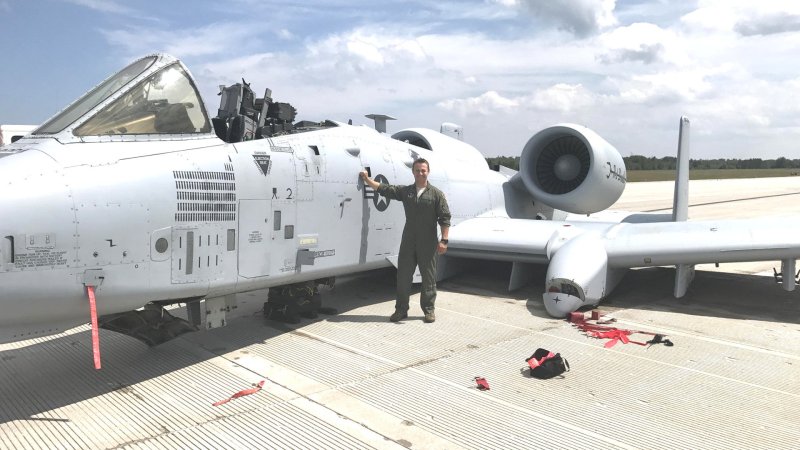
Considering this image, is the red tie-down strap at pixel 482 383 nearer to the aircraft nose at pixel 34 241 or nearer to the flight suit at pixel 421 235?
the flight suit at pixel 421 235

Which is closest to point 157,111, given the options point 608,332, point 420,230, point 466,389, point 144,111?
point 144,111

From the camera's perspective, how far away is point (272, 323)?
6.74 metres

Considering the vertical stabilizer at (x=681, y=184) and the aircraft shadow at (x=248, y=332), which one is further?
the vertical stabilizer at (x=681, y=184)

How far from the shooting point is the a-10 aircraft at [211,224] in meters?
4.02

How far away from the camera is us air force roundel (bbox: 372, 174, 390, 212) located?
7078 millimetres

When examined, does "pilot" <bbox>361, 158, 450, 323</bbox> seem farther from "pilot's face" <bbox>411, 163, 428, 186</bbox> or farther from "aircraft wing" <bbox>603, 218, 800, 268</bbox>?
"aircraft wing" <bbox>603, 218, 800, 268</bbox>

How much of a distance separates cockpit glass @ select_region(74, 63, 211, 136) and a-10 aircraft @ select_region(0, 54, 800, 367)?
0.01 meters

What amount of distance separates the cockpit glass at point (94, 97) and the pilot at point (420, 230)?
2.74 metres

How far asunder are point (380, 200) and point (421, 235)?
2.52ft

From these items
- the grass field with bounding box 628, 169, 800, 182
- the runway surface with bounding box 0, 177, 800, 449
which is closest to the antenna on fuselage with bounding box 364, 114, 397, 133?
the runway surface with bounding box 0, 177, 800, 449

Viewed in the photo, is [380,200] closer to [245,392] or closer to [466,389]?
[466,389]

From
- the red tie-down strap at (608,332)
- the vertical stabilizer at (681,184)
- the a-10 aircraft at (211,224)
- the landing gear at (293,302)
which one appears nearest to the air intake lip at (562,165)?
the vertical stabilizer at (681,184)

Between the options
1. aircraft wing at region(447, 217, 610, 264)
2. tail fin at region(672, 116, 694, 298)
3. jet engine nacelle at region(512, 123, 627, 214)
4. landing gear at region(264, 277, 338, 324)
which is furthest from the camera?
jet engine nacelle at region(512, 123, 627, 214)

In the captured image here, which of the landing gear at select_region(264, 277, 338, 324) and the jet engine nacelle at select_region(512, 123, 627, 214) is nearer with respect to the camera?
the landing gear at select_region(264, 277, 338, 324)
